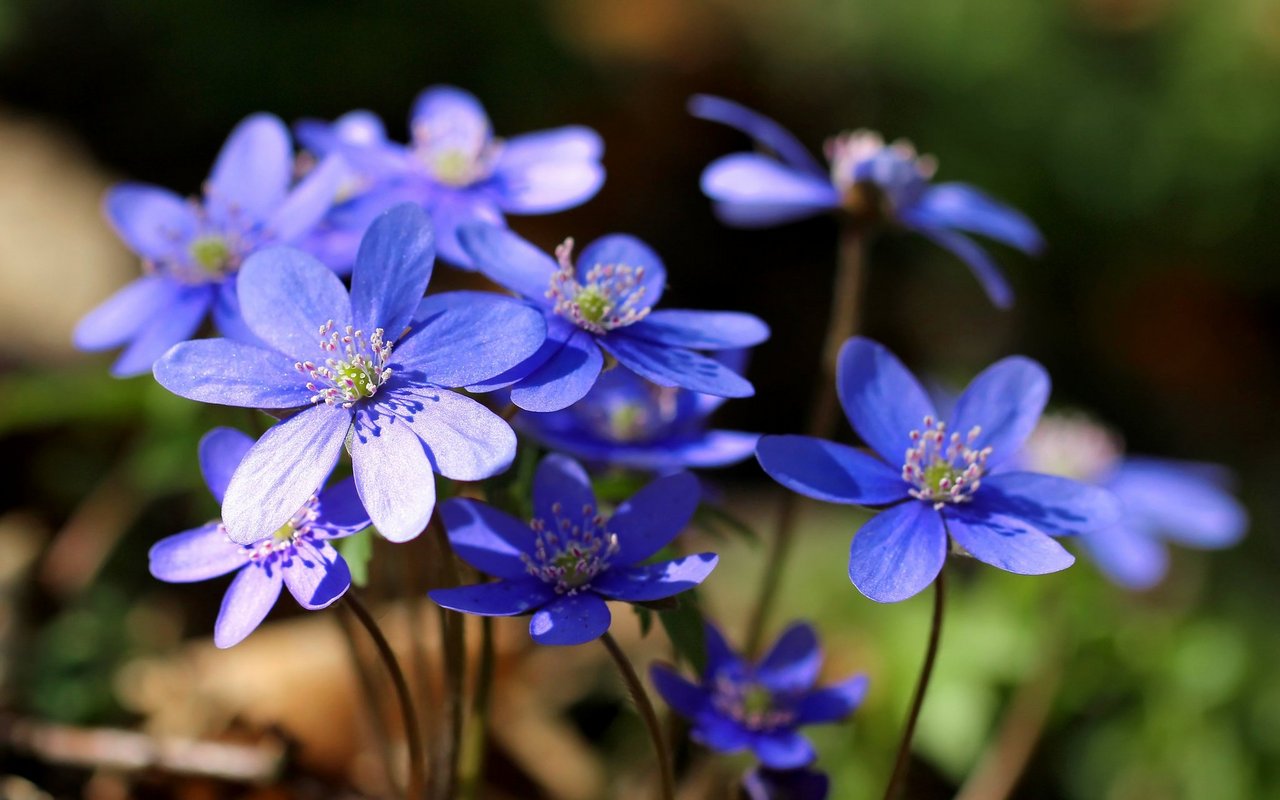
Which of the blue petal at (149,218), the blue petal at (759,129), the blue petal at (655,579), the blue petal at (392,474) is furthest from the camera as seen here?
the blue petal at (759,129)

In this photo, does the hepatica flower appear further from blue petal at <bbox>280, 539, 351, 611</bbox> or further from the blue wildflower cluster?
blue petal at <bbox>280, 539, 351, 611</bbox>

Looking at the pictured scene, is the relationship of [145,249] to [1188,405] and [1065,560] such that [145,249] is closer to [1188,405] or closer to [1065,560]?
[1065,560]

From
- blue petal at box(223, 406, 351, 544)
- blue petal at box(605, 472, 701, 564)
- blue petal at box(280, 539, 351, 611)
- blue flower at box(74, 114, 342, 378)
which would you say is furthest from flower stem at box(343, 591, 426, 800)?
blue flower at box(74, 114, 342, 378)

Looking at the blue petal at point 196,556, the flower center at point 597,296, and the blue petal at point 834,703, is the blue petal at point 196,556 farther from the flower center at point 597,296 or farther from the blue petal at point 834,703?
the blue petal at point 834,703

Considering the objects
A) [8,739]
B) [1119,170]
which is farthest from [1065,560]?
[1119,170]

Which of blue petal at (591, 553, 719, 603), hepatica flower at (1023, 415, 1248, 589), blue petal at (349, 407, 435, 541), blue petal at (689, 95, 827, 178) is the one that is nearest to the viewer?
blue petal at (349, 407, 435, 541)

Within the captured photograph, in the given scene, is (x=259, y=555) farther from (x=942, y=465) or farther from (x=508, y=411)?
(x=942, y=465)

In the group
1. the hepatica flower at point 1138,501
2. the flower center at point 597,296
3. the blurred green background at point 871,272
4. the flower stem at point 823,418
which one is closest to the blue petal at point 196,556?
the flower center at point 597,296
